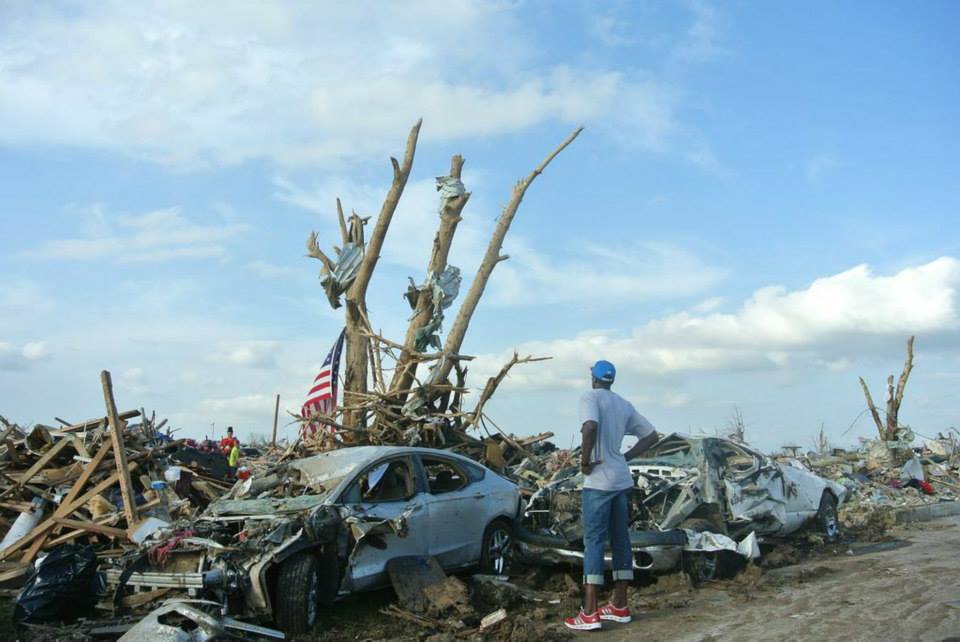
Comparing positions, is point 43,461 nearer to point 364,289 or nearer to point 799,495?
point 364,289

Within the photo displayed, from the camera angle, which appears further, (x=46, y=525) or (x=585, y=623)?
(x=46, y=525)

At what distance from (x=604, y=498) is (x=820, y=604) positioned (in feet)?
7.61

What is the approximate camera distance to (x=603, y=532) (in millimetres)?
7234

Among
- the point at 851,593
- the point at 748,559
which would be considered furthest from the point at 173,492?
the point at 851,593

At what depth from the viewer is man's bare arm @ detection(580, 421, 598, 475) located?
7070 mm

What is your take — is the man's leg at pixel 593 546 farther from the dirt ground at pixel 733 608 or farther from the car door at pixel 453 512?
the car door at pixel 453 512

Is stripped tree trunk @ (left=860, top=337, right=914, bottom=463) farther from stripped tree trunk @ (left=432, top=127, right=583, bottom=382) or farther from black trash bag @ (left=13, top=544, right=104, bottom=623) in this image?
black trash bag @ (left=13, top=544, right=104, bottom=623)

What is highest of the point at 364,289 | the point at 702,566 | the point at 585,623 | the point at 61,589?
the point at 364,289

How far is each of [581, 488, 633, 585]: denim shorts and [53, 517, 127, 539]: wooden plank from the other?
588cm

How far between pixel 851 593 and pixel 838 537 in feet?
13.9

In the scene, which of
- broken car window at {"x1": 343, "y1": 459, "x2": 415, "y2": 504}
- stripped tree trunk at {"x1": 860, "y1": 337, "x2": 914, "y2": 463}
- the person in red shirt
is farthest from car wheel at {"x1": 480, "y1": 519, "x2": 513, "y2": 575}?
stripped tree trunk at {"x1": 860, "y1": 337, "x2": 914, "y2": 463}

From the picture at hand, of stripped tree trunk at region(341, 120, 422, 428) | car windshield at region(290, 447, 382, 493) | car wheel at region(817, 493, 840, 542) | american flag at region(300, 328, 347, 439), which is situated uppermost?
stripped tree trunk at region(341, 120, 422, 428)

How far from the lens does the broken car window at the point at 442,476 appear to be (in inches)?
350

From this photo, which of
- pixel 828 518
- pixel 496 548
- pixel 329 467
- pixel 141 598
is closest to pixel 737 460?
pixel 828 518
